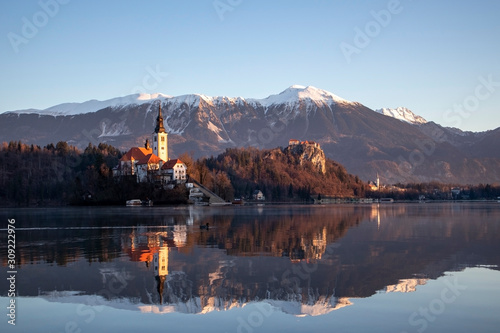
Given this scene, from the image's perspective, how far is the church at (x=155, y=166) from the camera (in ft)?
507

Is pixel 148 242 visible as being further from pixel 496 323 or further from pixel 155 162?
pixel 155 162

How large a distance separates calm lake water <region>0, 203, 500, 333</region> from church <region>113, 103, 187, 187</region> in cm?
11434

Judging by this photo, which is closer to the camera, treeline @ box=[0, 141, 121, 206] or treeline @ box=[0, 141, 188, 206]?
treeline @ box=[0, 141, 188, 206]

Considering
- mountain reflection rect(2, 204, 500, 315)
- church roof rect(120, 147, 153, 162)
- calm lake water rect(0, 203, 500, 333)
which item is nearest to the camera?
calm lake water rect(0, 203, 500, 333)

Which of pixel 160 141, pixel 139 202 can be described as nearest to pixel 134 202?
pixel 139 202

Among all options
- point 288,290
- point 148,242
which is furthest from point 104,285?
point 148,242

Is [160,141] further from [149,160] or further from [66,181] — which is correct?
[66,181]

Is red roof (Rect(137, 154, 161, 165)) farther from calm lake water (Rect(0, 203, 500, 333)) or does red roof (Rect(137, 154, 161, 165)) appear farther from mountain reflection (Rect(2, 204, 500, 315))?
calm lake water (Rect(0, 203, 500, 333))

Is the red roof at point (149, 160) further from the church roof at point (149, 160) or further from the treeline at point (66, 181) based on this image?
the treeline at point (66, 181)

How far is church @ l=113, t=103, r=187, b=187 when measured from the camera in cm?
15450

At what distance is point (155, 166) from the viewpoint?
16262 cm

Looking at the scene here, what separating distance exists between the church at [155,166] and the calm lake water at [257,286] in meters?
114

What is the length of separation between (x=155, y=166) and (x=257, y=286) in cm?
14114

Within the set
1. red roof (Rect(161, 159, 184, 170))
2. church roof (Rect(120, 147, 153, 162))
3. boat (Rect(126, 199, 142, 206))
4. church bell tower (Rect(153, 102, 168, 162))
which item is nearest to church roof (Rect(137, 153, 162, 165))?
church roof (Rect(120, 147, 153, 162))
